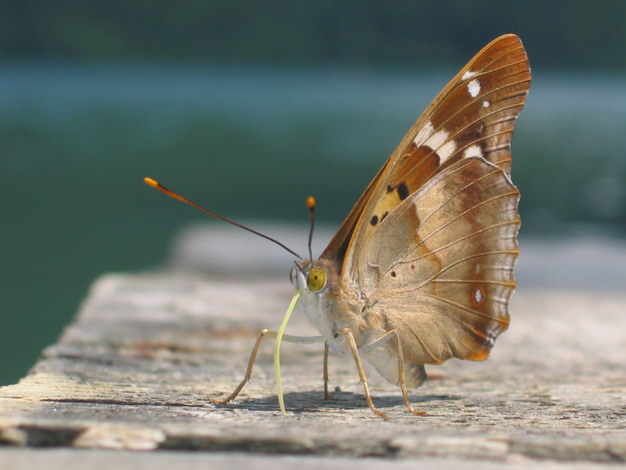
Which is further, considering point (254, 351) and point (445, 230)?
point (445, 230)

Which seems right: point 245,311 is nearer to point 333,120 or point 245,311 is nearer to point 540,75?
point 333,120

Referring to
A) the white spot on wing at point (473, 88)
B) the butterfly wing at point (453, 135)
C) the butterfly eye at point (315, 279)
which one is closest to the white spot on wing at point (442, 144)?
the butterfly wing at point (453, 135)

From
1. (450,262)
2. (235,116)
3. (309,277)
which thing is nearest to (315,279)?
(309,277)

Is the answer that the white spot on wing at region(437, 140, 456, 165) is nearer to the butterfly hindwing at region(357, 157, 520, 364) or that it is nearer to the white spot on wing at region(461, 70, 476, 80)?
the butterfly hindwing at region(357, 157, 520, 364)

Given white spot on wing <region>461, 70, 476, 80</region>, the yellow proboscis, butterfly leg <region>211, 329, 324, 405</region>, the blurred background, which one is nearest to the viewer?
the yellow proboscis

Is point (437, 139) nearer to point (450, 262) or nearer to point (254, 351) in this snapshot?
point (450, 262)

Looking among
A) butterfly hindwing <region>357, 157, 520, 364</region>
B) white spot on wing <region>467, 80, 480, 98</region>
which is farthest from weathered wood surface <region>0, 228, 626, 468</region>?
white spot on wing <region>467, 80, 480, 98</region>
